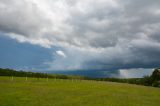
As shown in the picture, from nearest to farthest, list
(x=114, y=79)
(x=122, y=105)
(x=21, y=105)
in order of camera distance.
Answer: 1. (x=21, y=105)
2. (x=122, y=105)
3. (x=114, y=79)

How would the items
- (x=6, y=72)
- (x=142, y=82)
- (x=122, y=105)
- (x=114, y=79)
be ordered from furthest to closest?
1. (x=114, y=79)
2. (x=6, y=72)
3. (x=142, y=82)
4. (x=122, y=105)

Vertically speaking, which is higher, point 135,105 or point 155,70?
point 155,70

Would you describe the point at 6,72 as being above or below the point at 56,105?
above

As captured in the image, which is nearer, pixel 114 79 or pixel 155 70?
pixel 155 70

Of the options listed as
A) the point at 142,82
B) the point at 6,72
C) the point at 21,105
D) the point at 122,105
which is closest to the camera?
the point at 21,105

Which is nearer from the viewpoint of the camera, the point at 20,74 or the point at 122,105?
the point at 122,105

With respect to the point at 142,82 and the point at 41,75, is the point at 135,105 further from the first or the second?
the point at 41,75

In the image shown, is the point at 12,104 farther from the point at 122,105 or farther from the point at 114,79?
the point at 114,79

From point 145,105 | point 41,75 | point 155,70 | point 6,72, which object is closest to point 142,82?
point 155,70

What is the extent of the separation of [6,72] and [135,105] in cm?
13017

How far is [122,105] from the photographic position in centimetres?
3491

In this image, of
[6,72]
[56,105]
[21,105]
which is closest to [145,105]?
[56,105]

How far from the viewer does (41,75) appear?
163750 mm

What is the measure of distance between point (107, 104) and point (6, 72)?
129 metres
